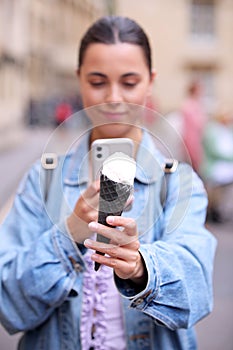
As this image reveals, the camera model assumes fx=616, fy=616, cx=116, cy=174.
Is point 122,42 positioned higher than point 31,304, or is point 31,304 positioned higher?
point 122,42

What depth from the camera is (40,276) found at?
148 cm

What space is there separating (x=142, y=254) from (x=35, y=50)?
26631 mm

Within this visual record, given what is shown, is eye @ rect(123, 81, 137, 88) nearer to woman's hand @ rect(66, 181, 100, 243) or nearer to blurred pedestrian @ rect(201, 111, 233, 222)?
woman's hand @ rect(66, 181, 100, 243)

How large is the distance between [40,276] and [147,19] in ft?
73.6

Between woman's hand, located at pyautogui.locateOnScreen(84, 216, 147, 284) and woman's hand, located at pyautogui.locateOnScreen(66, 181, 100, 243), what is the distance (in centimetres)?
6

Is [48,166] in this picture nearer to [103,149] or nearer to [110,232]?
[103,149]

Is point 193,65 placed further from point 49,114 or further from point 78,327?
point 78,327

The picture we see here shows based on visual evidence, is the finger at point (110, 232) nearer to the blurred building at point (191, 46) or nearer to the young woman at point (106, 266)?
the young woman at point (106, 266)

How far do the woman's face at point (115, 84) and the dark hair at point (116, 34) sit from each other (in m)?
0.02

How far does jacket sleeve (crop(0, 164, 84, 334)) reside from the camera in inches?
58.5

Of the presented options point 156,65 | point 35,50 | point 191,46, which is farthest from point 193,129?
point 35,50

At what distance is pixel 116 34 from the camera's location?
1.57m

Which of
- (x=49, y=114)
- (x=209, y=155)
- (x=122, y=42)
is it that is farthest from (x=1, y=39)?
(x=122, y=42)

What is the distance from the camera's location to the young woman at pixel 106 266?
1449 mm
